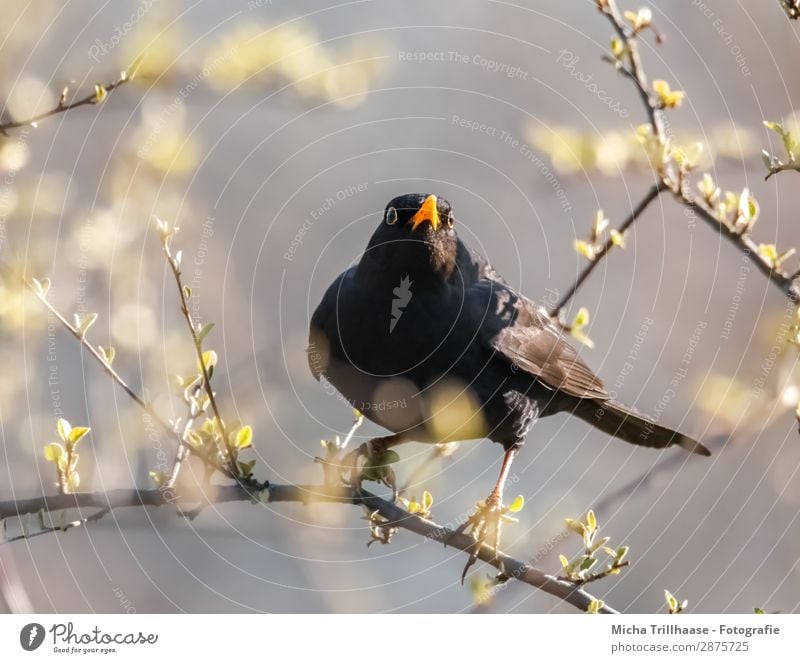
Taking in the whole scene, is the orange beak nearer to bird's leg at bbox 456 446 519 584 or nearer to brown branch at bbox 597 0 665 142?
brown branch at bbox 597 0 665 142

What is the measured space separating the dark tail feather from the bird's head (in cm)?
94

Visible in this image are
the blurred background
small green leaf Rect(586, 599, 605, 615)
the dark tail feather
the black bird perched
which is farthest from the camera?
the dark tail feather

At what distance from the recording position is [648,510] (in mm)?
3807

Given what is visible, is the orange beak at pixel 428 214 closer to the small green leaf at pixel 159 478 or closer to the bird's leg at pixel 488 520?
the bird's leg at pixel 488 520

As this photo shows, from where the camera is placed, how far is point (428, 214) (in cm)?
310

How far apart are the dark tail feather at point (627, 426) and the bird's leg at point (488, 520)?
42 centimetres

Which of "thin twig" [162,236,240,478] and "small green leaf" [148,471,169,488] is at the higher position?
"thin twig" [162,236,240,478]

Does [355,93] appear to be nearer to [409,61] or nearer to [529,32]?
[409,61]

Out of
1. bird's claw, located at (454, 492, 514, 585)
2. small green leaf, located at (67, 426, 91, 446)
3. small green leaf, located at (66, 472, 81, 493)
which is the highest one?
small green leaf, located at (67, 426, 91, 446)

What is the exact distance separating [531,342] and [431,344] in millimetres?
501

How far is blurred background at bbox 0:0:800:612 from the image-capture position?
10.9 ft

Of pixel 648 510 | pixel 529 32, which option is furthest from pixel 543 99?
pixel 648 510

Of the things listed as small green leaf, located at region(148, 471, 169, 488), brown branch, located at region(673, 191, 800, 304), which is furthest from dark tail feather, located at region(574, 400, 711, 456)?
small green leaf, located at region(148, 471, 169, 488)

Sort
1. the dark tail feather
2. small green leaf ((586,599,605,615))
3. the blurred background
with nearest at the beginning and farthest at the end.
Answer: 1. small green leaf ((586,599,605,615))
2. the blurred background
3. the dark tail feather
